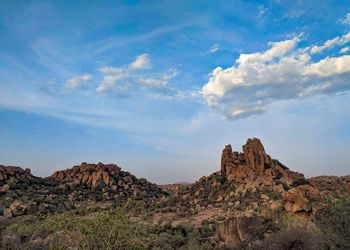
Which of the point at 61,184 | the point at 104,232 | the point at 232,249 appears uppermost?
the point at 61,184

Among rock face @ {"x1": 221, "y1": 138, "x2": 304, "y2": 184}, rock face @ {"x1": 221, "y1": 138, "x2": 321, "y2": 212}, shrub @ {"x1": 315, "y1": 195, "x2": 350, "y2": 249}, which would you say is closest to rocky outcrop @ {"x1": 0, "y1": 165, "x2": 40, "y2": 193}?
rock face @ {"x1": 221, "y1": 138, "x2": 304, "y2": 184}

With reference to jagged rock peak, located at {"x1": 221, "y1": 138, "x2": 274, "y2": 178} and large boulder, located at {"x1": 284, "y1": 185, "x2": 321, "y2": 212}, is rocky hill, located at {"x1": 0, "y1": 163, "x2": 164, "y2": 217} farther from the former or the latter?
large boulder, located at {"x1": 284, "y1": 185, "x2": 321, "y2": 212}

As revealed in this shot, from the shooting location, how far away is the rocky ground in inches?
520

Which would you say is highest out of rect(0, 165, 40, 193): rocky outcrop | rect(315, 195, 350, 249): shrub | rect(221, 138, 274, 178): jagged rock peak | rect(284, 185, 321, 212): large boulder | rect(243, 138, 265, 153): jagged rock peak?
rect(243, 138, 265, 153): jagged rock peak

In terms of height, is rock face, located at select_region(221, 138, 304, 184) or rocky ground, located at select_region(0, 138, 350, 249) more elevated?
rock face, located at select_region(221, 138, 304, 184)

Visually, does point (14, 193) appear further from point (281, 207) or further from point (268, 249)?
point (268, 249)

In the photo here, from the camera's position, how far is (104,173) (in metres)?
68.8

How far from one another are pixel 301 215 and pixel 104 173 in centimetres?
4012

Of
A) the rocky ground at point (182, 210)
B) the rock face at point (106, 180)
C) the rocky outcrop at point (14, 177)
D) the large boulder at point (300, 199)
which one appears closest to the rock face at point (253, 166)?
the rocky ground at point (182, 210)

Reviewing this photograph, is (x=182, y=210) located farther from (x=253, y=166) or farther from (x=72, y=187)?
(x=72, y=187)

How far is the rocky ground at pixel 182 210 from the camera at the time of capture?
13.2m

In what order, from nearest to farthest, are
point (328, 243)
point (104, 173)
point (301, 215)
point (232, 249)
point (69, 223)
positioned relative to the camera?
point (69, 223) → point (328, 243) → point (232, 249) → point (301, 215) → point (104, 173)

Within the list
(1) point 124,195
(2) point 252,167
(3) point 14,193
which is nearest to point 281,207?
(2) point 252,167

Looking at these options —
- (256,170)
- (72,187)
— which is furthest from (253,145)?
(72,187)
